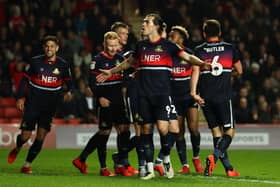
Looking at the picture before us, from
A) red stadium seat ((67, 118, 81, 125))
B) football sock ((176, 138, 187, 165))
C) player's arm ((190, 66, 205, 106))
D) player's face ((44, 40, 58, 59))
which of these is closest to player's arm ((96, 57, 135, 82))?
player's arm ((190, 66, 205, 106))

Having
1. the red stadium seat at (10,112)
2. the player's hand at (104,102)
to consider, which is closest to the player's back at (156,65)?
the player's hand at (104,102)

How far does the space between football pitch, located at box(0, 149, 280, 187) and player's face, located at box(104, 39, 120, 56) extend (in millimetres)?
1806

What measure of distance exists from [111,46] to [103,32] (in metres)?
11.0

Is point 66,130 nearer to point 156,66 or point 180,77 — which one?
point 180,77

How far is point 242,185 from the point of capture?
12336 mm

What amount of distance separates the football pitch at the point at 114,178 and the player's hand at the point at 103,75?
1.37 m

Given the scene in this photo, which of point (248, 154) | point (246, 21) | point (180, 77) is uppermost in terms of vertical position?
point (246, 21)

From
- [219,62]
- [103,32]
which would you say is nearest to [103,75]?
[219,62]

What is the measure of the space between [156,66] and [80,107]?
975 centimetres

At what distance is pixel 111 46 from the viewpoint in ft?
45.4

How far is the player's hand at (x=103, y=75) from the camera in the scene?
13188mm

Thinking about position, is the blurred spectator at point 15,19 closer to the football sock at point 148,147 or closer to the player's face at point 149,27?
the player's face at point 149,27

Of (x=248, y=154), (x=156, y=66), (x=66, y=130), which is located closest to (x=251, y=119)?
(x=248, y=154)

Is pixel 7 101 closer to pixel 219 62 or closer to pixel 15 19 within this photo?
pixel 15 19
